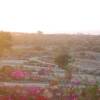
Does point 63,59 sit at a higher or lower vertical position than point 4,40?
lower

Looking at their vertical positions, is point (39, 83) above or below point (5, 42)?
below

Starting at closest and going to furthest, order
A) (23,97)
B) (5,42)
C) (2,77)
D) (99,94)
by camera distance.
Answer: (23,97)
(99,94)
(2,77)
(5,42)

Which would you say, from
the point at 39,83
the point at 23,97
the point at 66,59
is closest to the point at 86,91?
the point at 23,97

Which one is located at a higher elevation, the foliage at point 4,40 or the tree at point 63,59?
the foliage at point 4,40

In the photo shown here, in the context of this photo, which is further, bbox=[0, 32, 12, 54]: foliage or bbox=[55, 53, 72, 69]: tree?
bbox=[0, 32, 12, 54]: foliage

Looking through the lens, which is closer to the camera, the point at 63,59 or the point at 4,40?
the point at 63,59

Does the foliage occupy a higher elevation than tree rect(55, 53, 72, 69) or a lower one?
higher

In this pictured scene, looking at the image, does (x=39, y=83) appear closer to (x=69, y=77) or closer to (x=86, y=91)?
(x=69, y=77)

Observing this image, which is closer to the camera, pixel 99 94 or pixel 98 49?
pixel 99 94

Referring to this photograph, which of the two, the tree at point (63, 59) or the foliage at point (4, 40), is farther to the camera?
the foliage at point (4, 40)

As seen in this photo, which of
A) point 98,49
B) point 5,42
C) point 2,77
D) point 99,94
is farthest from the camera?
point 98,49
